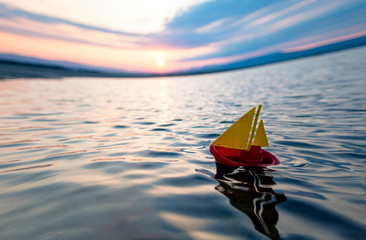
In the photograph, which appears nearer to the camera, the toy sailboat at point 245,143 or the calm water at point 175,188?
the calm water at point 175,188

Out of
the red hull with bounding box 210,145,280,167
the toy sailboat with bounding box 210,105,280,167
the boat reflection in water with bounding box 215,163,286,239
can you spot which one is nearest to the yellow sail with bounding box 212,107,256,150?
the toy sailboat with bounding box 210,105,280,167

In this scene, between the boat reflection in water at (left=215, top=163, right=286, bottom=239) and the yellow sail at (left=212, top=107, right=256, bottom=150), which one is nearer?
the boat reflection in water at (left=215, top=163, right=286, bottom=239)

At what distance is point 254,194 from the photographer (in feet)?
8.75

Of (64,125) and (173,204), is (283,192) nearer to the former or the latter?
(173,204)

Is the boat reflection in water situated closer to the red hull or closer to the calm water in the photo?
the calm water

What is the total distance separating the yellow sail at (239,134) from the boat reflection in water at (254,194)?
1.60 ft

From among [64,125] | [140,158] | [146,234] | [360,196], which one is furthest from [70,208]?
[64,125]

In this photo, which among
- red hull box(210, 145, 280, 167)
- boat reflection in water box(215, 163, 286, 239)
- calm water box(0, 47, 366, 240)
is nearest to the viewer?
calm water box(0, 47, 366, 240)

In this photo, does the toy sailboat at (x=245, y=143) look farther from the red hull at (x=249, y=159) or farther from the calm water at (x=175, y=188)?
the calm water at (x=175, y=188)

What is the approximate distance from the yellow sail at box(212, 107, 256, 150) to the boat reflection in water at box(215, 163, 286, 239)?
49cm

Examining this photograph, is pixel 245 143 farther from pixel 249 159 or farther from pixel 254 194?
pixel 254 194

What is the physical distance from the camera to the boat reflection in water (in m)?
2.09

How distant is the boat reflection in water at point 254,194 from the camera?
2.09 metres

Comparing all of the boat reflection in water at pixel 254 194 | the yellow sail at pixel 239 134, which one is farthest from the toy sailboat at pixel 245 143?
the boat reflection in water at pixel 254 194
